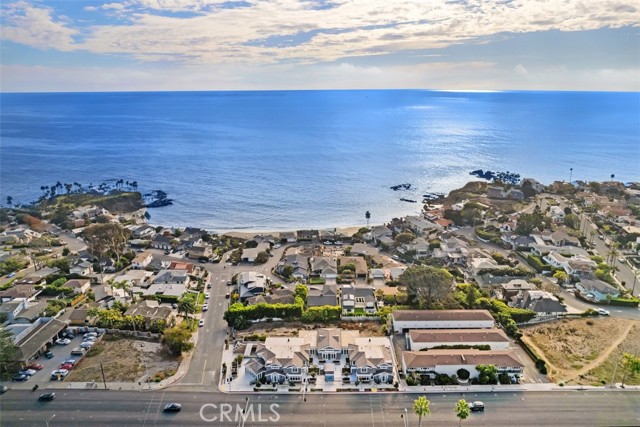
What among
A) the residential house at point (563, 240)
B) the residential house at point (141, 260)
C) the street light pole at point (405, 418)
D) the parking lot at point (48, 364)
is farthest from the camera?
the residential house at point (563, 240)

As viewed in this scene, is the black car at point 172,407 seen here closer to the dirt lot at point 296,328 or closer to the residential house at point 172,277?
the dirt lot at point 296,328

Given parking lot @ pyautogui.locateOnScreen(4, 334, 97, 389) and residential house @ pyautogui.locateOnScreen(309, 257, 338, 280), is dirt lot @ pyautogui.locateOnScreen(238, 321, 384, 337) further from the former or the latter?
parking lot @ pyautogui.locateOnScreen(4, 334, 97, 389)

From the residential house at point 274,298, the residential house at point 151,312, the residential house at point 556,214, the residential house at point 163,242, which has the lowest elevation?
the residential house at point 556,214

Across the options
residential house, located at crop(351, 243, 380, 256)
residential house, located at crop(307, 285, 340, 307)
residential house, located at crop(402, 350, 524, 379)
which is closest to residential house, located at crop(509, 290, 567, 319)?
residential house, located at crop(402, 350, 524, 379)

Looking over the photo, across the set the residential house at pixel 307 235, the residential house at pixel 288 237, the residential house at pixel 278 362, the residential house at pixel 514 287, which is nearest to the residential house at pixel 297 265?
the residential house at pixel 288 237

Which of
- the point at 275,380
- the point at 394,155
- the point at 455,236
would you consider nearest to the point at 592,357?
the point at 275,380

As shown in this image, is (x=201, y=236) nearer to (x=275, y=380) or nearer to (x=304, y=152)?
(x=275, y=380)
